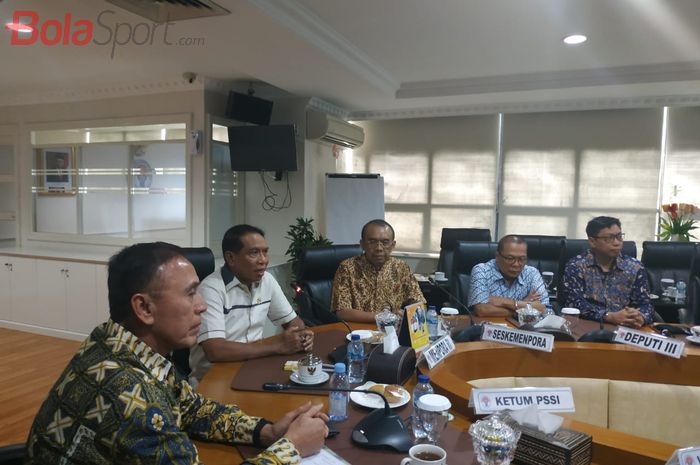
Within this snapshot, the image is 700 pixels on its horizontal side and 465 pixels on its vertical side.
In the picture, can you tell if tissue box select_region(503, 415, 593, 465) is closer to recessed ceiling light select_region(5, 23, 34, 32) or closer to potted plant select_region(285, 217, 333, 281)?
potted plant select_region(285, 217, 333, 281)

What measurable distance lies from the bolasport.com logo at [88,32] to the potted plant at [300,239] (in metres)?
1.93

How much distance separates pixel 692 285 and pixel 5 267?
587 cm

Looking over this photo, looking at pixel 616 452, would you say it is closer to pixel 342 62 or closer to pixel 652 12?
pixel 652 12

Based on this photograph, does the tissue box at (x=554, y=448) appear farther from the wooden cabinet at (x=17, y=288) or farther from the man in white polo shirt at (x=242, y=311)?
the wooden cabinet at (x=17, y=288)

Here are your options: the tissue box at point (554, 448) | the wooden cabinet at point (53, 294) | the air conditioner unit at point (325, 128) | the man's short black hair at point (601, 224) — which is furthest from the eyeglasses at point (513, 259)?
the wooden cabinet at point (53, 294)

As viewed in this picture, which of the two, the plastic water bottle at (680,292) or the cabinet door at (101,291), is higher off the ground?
the plastic water bottle at (680,292)

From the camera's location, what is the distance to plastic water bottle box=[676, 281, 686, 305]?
11.1 feet

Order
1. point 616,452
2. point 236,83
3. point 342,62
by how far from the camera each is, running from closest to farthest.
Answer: point 616,452, point 342,62, point 236,83

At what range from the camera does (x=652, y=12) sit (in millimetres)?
2699

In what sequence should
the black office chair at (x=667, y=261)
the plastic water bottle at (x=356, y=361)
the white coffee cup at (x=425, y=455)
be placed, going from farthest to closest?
the black office chair at (x=667, y=261) → the plastic water bottle at (x=356, y=361) → the white coffee cup at (x=425, y=455)

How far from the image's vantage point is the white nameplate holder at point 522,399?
1.18 m

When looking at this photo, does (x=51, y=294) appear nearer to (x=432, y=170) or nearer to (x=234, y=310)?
(x=234, y=310)

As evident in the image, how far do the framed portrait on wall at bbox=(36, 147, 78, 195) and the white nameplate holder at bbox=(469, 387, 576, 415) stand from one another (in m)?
4.86

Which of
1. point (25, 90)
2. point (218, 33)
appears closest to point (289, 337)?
point (218, 33)
